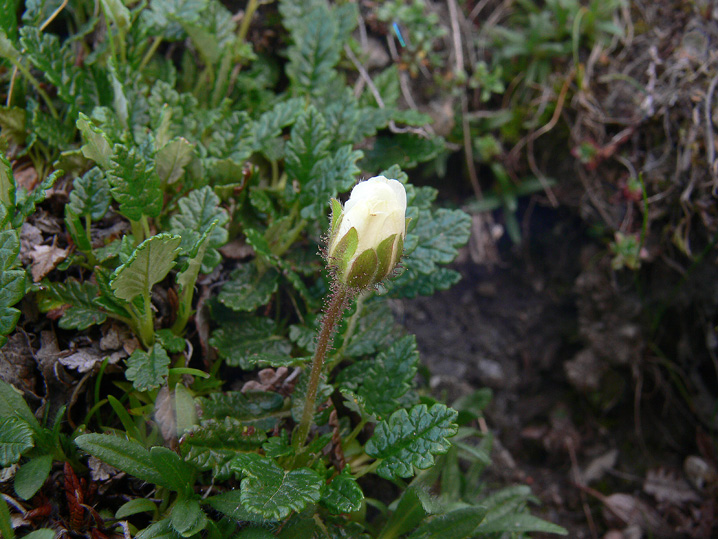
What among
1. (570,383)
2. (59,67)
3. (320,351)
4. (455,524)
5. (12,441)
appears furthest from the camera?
(570,383)

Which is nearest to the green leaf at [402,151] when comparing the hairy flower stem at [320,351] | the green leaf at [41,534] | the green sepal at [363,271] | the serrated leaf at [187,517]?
the hairy flower stem at [320,351]

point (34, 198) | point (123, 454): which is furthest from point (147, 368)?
point (34, 198)

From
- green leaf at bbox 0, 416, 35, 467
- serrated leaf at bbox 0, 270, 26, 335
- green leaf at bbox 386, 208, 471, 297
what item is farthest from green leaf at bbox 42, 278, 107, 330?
green leaf at bbox 386, 208, 471, 297

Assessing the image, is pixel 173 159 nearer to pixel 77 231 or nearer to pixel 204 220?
pixel 204 220

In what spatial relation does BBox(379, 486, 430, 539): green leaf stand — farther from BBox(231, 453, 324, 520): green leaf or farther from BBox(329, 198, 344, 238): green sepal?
BBox(329, 198, 344, 238): green sepal

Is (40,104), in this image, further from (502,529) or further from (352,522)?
(502,529)

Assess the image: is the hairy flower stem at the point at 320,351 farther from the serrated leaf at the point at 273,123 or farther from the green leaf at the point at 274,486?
the serrated leaf at the point at 273,123
